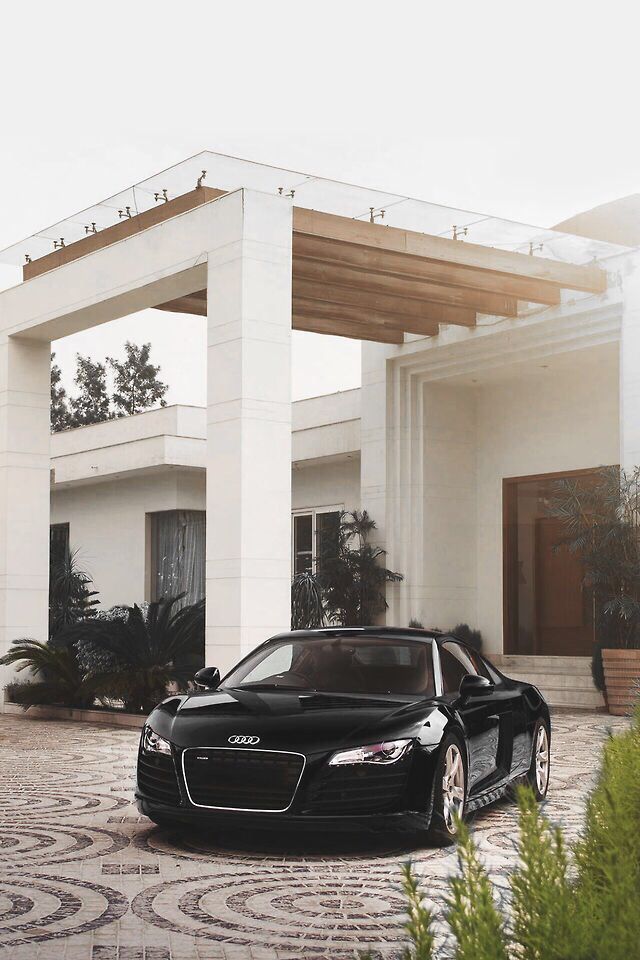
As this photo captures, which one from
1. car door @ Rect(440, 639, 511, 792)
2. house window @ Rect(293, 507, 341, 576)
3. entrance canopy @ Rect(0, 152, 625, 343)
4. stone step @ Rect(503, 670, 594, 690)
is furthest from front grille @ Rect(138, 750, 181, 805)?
house window @ Rect(293, 507, 341, 576)

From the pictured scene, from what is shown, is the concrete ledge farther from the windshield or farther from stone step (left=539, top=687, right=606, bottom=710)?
the windshield

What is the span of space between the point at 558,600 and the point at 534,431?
3161 millimetres

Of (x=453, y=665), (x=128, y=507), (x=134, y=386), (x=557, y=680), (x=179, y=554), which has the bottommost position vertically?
(x=557, y=680)

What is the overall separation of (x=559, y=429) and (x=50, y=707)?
10.1 meters

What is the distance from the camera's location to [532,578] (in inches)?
878

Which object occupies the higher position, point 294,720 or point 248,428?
point 248,428

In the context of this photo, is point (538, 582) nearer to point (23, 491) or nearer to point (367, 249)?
point (367, 249)

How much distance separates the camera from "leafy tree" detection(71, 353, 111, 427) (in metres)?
57.0

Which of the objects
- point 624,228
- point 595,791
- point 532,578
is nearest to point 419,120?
point 624,228

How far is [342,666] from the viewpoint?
7.76 meters

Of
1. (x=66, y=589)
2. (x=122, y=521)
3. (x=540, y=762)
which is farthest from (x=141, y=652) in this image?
(x=122, y=521)

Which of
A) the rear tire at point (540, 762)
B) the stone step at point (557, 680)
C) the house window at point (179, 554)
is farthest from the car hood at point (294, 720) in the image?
the house window at point (179, 554)

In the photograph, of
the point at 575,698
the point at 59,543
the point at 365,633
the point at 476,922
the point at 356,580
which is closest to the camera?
the point at 476,922

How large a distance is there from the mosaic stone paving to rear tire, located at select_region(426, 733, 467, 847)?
0.56ft
